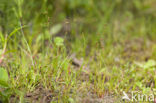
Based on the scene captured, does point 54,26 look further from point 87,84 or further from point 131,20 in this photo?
point 87,84

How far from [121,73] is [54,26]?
1.45m

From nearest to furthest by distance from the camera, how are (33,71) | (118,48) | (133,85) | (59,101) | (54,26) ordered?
(59,101) < (33,71) < (133,85) < (118,48) < (54,26)

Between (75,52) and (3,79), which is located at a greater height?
(75,52)

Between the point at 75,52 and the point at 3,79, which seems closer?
the point at 3,79

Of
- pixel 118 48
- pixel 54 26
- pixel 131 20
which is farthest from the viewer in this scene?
pixel 131 20

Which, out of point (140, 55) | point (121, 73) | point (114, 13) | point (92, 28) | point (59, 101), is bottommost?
point (59, 101)

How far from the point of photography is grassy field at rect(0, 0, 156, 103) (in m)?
1.51

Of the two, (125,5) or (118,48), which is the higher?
(125,5)

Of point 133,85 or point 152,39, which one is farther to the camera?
point 152,39

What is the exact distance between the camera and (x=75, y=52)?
7.82 feet

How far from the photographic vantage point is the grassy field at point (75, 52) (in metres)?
1.51

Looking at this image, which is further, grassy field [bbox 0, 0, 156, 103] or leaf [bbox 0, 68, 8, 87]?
grassy field [bbox 0, 0, 156, 103]

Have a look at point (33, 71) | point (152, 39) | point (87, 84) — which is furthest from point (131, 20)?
point (33, 71)

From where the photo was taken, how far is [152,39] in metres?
2.97
